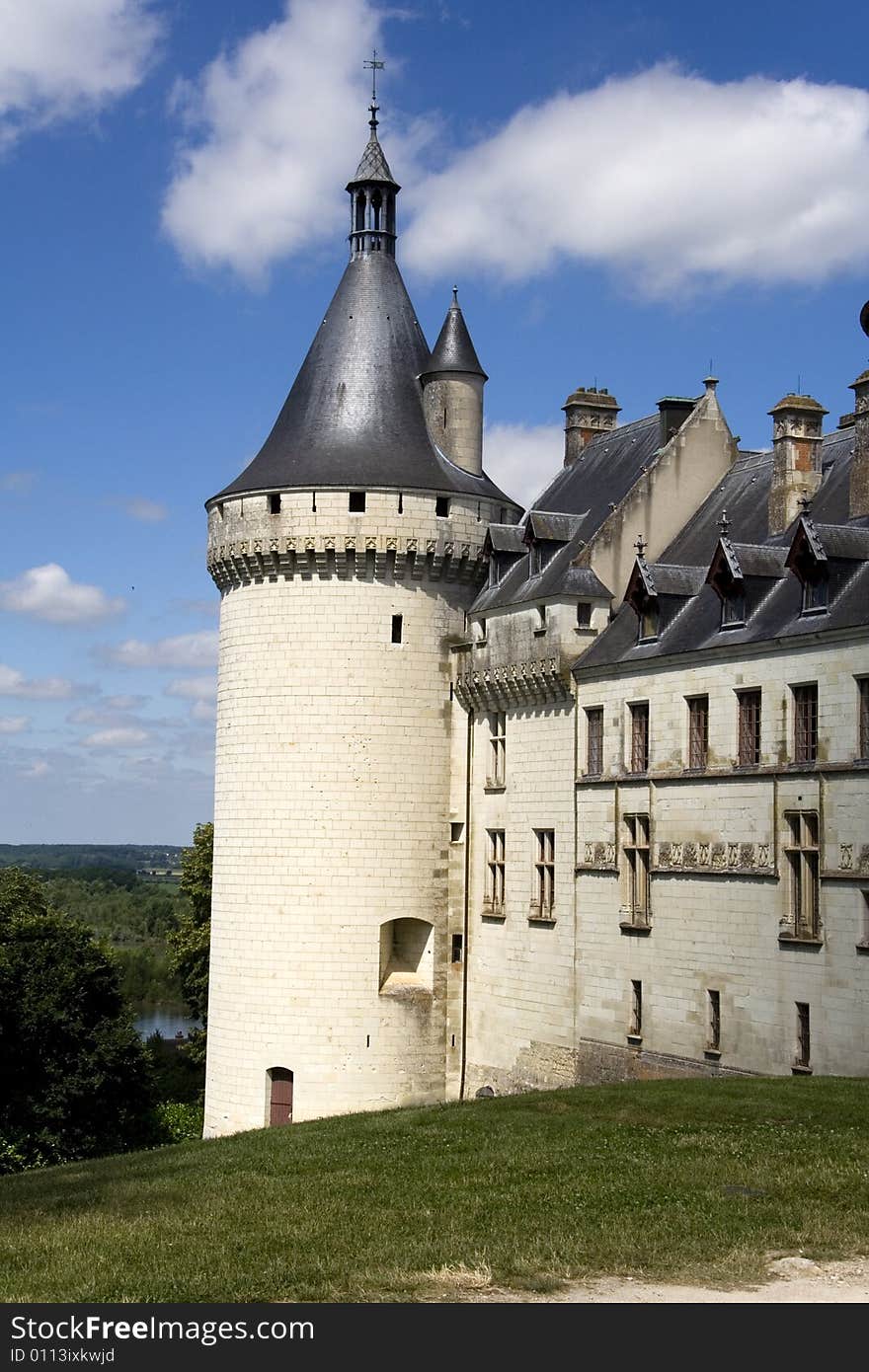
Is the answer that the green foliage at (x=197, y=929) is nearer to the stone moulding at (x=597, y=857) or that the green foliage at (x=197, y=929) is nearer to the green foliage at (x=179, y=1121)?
the green foliage at (x=179, y=1121)

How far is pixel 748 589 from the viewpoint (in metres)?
31.4

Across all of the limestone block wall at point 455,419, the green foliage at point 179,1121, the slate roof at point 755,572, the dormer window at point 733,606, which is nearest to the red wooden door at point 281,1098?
the green foliage at point 179,1121

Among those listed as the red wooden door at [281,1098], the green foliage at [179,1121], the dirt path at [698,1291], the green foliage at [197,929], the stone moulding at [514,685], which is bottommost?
the green foliage at [179,1121]

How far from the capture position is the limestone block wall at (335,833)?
128 feet

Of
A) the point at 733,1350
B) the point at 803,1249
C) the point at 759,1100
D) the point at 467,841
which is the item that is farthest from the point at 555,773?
the point at 733,1350

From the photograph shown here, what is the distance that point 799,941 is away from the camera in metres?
28.8

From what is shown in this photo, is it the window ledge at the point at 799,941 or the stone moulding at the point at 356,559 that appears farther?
the stone moulding at the point at 356,559

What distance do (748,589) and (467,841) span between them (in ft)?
37.5

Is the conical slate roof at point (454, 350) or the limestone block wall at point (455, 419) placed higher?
the conical slate roof at point (454, 350)

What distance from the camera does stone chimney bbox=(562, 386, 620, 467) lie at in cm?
4478

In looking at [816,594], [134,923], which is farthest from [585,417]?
[134,923]

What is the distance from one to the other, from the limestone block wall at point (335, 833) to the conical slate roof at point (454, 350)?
3.80 metres

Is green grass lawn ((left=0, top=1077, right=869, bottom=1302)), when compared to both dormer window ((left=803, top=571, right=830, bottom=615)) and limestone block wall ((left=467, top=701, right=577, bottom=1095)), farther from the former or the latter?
limestone block wall ((left=467, top=701, right=577, bottom=1095))

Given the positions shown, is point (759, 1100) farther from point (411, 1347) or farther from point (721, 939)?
point (411, 1347)
